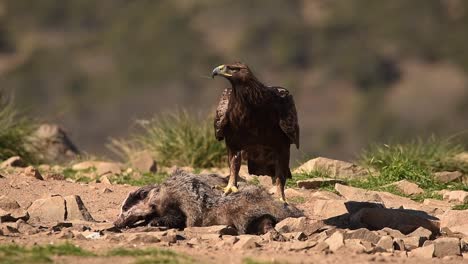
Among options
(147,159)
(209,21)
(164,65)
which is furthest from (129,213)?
(209,21)

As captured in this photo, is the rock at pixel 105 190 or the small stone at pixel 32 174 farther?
the small stone at pixel 32 174

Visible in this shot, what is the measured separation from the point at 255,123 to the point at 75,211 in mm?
1704

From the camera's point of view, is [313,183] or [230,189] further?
[313,183]

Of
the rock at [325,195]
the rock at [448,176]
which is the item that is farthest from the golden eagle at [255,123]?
the rock at [448,176]

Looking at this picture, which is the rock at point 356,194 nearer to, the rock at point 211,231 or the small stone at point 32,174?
the rock at point 211,231

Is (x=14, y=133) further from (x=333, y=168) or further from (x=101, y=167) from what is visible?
(x=333, y=168)

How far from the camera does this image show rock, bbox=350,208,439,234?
9.24m

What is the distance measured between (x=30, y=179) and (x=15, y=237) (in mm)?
3220

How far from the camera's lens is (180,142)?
1430 cm

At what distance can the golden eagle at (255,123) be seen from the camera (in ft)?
31.0

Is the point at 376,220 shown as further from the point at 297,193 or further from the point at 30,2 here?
the point at 30,2

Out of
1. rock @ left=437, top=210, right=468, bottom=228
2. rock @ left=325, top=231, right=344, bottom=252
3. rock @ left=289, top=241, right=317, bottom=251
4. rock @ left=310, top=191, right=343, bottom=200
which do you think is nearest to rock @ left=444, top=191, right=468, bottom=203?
rock @ left=310, top=191, right=343, bottom=200

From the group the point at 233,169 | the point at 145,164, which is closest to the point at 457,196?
the point at 233,169

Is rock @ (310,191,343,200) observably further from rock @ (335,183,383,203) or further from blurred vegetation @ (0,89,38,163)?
blurred vegetation @ (0,89,38,163)
